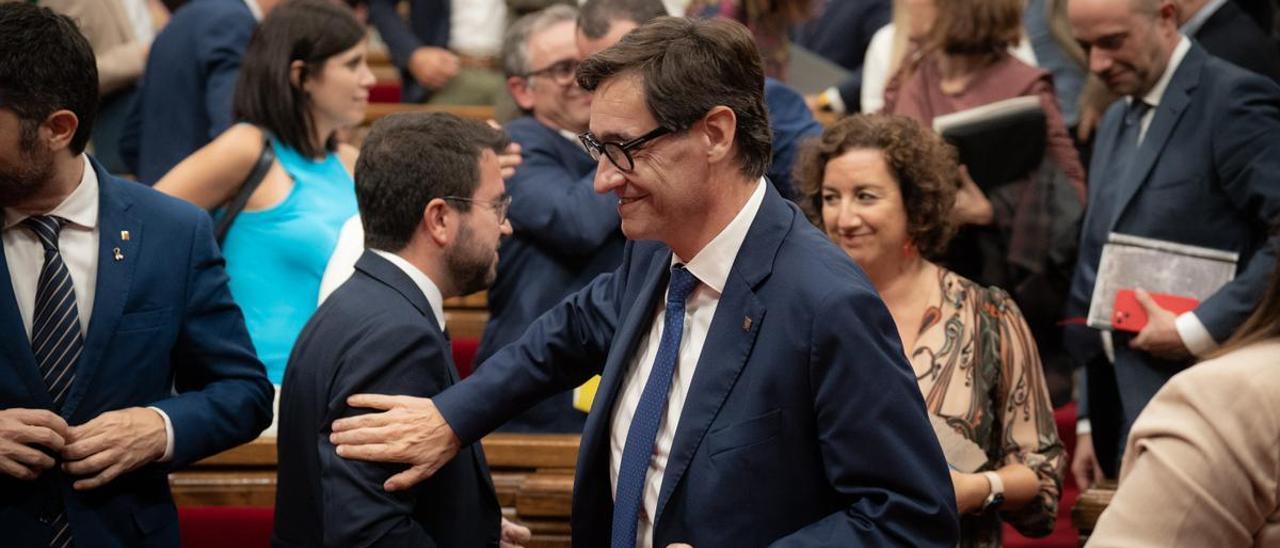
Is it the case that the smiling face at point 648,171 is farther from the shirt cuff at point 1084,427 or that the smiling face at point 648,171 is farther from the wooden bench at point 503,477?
the shirt cuff at point 1084,427

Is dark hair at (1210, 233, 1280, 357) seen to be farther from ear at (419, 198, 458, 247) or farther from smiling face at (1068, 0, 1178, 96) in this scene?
smiling face at (1068, 0, 1178, 96)

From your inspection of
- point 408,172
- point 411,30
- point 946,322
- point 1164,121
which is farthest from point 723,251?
point 411,30

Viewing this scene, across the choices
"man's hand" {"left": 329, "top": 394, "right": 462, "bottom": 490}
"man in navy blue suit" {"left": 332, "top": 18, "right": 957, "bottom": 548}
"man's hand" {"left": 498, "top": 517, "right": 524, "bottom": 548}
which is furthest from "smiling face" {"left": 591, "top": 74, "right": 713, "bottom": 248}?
"man's hand" {"left": 498, "top": 517, "right": 524, "bottom": 548}

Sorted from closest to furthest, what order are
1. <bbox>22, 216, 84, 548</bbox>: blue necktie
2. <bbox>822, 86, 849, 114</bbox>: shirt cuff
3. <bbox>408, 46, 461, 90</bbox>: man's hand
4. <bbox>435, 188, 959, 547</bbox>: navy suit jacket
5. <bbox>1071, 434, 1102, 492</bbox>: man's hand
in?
1. <bbox>435, 188, 959, 547</bbox>: navy suit jacket
2. <bbox>22, 216, 84, 548</bbox>: blue necktie
3. <bbox>1071, 434, 1102, 492</bbox>: man's hand
4. <bbox>822, 86, 849, 114</bbox>: shirt cuff
5. <bbox>408, 46, 461, 90</bbox>: man's hand

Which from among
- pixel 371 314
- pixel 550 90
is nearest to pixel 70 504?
pixel 371 314

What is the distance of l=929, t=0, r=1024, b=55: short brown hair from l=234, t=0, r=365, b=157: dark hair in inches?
65.9

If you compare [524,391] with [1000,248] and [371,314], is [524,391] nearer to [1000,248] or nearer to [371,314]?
[371,314]

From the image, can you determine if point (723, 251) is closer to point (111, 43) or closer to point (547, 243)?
point (547, 243)

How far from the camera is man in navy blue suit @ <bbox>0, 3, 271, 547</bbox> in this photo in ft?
8.73

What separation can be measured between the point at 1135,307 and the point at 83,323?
2483 mm

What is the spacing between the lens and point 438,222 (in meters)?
2.86

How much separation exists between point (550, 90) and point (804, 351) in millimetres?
1898

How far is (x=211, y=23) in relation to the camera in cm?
464

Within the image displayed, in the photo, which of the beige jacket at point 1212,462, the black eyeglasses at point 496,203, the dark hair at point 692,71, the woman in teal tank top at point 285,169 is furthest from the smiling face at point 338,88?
the beige jacket at point 1212,462
